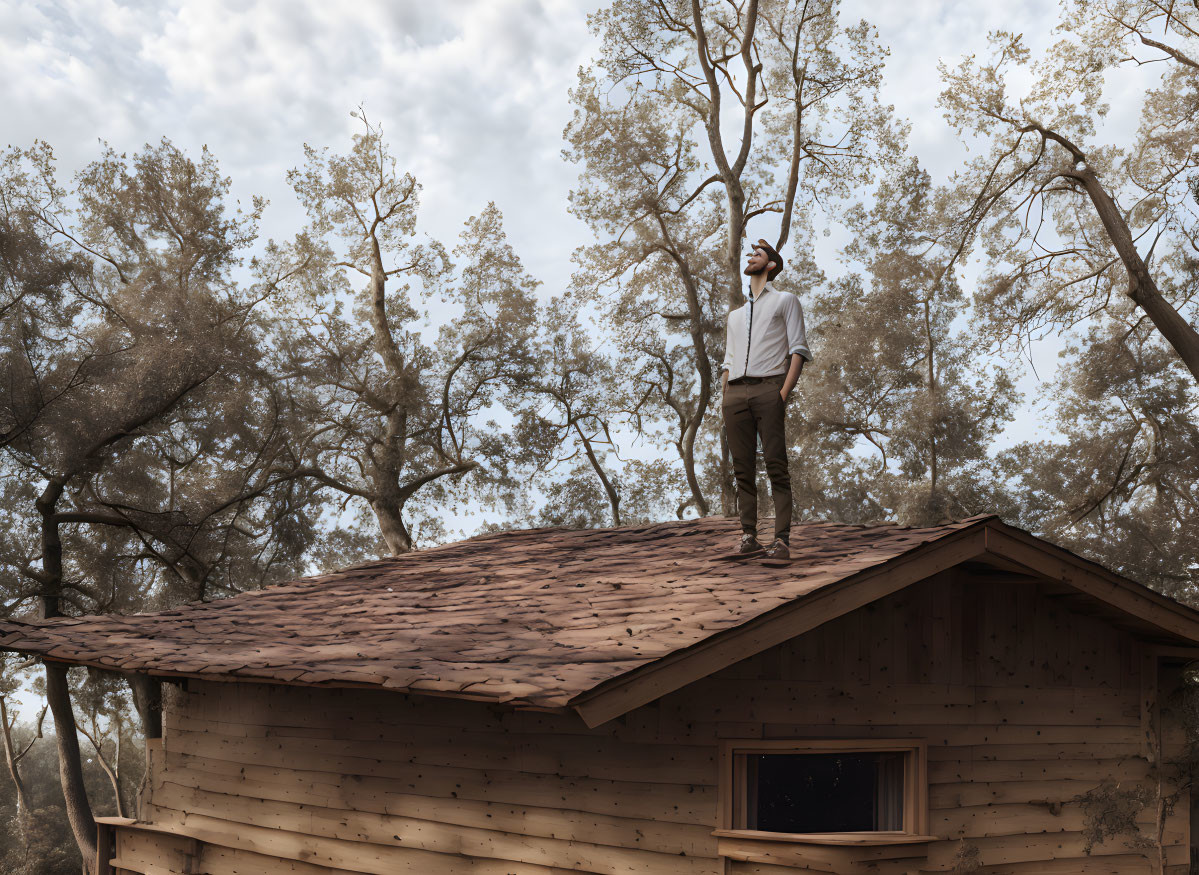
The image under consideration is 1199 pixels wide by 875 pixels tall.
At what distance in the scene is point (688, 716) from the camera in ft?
21.2

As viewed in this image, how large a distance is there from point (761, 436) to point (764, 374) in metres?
0.52

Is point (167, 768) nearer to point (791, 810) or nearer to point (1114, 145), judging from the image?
point (791, 810)

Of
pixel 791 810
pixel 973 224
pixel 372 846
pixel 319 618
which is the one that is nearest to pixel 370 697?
pixel 372 846

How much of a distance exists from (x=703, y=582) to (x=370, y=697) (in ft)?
8.88

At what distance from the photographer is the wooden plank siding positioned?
254 inches

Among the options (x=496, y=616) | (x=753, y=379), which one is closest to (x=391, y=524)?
(x=496, y=616)

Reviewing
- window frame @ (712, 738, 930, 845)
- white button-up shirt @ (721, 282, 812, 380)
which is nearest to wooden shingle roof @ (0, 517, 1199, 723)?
window frame @ (712, 738, 930, 845)

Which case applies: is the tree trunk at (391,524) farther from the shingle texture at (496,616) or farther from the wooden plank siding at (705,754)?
the wooden plank siding at (705,754)

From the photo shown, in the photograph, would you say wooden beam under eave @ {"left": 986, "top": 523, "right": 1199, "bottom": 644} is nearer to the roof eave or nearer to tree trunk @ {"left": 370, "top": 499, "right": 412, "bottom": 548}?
the roof eave

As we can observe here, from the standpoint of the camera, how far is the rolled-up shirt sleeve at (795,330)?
7.57 meters

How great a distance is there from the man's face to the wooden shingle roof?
2273mm

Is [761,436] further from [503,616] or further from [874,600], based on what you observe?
[503,616]

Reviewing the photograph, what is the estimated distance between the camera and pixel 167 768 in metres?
9.51

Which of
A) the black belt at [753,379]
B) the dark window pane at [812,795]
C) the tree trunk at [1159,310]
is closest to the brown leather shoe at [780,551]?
the black belt at [753,379]
